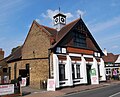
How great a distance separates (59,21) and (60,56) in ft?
23.7

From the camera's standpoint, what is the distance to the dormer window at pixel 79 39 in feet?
88.4

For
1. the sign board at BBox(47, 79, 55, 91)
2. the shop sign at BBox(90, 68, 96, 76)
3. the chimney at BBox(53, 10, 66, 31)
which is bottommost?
the sign board at BBox(47, 79, 55, 91)

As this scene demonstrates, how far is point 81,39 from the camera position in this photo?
28.1m

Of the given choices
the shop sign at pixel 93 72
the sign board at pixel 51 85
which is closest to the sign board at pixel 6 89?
the sign board at pixel 51 85

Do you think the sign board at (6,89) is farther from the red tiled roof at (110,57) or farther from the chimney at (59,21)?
the red tiled roof at (110,57)

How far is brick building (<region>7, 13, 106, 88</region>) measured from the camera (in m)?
23.6

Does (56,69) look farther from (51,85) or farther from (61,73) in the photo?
(51,85)

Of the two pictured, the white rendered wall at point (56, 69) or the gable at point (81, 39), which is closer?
the white rendered wall at point (56, 69)

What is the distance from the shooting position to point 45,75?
77.8ft

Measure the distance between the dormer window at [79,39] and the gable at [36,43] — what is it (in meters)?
4.36

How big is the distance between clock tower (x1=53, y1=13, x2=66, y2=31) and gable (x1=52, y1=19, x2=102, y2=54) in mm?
2792

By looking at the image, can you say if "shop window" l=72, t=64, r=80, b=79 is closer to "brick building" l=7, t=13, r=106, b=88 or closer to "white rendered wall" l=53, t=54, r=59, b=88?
"brick building" l=7, t=13, r=106, b=88

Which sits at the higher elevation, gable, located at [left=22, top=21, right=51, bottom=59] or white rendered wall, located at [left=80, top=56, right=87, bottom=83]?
gable, located at [left=22, top=21, right=51, bottom=59]

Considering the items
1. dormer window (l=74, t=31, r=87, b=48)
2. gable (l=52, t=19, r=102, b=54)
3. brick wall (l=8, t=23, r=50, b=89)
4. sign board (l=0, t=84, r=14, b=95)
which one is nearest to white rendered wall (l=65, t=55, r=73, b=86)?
gable (l=52, t=19, r=102, b=54)
